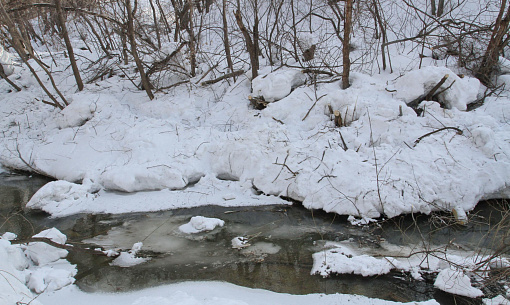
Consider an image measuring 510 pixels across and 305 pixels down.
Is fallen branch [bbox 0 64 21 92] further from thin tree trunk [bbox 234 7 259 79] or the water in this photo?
thin tree trunk [bbox 234 7 259 79]

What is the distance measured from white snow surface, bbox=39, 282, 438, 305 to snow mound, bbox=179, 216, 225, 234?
1.27m

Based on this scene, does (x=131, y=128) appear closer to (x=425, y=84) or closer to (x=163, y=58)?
(x=163, y=58)

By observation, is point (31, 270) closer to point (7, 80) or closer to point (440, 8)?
point (7, 80)

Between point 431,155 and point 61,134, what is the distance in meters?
7.90

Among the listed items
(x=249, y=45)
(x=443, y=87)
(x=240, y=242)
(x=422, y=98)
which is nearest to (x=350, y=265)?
(x=240, y=242)

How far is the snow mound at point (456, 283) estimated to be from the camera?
3498 millimetres

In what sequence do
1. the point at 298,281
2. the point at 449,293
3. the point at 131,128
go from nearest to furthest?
the point at 449,293
the point at 298,281
the point at 131,128

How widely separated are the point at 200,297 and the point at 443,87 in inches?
234

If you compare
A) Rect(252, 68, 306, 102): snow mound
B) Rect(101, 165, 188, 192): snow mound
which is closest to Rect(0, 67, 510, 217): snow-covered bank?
Rect(101, 165, 188, 192): snow mound

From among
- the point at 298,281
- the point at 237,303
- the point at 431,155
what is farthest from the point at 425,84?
the point at 237,303

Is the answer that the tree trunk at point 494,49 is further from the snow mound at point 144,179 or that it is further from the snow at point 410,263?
the snow mound at point 144,179

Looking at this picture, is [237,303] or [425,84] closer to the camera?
[237,303]

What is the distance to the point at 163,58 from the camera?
946 centimetres

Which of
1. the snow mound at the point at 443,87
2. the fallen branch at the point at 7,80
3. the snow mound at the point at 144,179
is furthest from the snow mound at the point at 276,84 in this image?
the fallen branch at the point at 7,80
